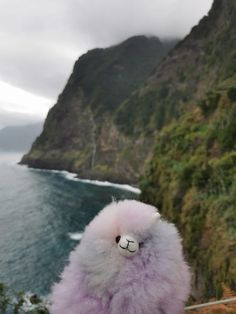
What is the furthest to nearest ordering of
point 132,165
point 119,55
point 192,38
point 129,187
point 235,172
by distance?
point 119,55
point 192,38
point 132,165
point 129,187
point 235,172

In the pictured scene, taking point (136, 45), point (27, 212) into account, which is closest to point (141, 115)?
point (27, 212)

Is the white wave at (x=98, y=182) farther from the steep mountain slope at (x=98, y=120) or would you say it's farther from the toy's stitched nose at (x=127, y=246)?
the toy's stitched nose at (x=127, y=246)

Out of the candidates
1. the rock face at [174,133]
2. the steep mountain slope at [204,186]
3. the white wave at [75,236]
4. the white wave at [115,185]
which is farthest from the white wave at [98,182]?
the steep mountain slope at [204,186]

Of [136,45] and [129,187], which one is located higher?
[136,45]

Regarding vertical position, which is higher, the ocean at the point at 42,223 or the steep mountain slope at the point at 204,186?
the steep mountain slope at the point at 204,186

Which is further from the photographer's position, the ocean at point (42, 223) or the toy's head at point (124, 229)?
the ocean at point (42, 223)

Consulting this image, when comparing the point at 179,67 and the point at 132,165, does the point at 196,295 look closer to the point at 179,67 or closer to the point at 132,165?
the point at 132,165
